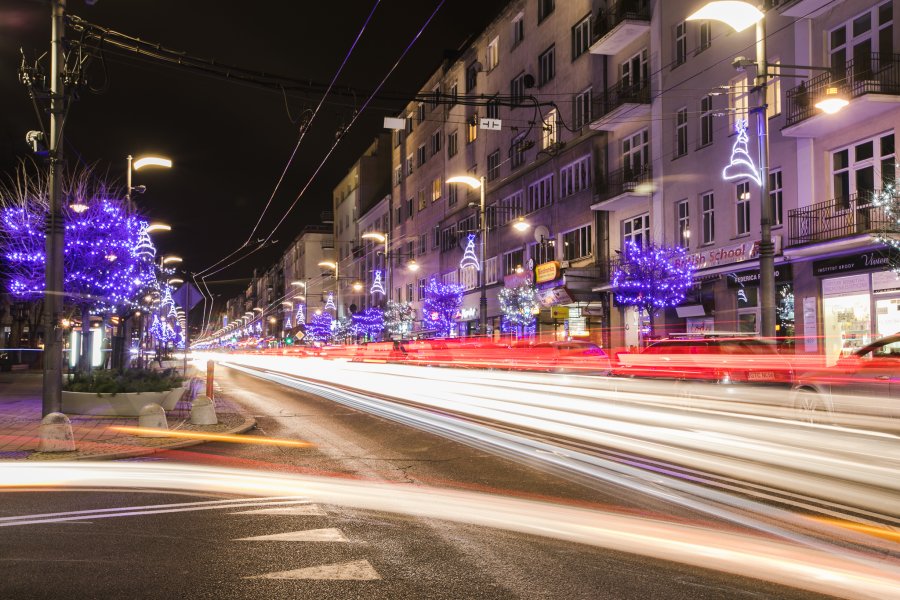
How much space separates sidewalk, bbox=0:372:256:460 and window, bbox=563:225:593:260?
848 inches

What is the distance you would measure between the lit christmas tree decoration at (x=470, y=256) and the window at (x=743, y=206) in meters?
23.0

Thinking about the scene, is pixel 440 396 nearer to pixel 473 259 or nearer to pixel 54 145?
pixel 54 145

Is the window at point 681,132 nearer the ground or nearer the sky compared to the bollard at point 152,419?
nearer the sky

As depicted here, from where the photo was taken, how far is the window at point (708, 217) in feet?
96.5

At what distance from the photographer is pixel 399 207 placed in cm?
7150

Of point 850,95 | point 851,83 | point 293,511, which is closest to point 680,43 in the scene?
point 851,83

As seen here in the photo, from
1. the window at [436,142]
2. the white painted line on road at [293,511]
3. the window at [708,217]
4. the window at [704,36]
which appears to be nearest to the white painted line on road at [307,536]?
the white painted line on road at [293,511]

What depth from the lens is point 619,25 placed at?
108 ft

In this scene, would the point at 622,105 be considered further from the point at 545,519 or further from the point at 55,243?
the point at 545,519

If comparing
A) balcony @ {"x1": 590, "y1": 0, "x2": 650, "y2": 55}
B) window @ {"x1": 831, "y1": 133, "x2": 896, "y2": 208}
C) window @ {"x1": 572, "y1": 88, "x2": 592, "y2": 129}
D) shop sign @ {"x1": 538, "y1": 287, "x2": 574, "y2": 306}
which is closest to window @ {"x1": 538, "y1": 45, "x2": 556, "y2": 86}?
window @ {"x1": 572, "y1": 88, "x2": 592, "y2": 129}

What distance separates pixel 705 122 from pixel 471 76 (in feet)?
88.8

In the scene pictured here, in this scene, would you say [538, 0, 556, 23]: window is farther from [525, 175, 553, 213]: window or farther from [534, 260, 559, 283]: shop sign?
[534, 260, 559, 283]: shop sign

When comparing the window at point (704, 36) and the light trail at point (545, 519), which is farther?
the window at point (704, 36)

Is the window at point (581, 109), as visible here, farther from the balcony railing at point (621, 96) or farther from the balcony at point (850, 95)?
the balcony at point (850, 95)
